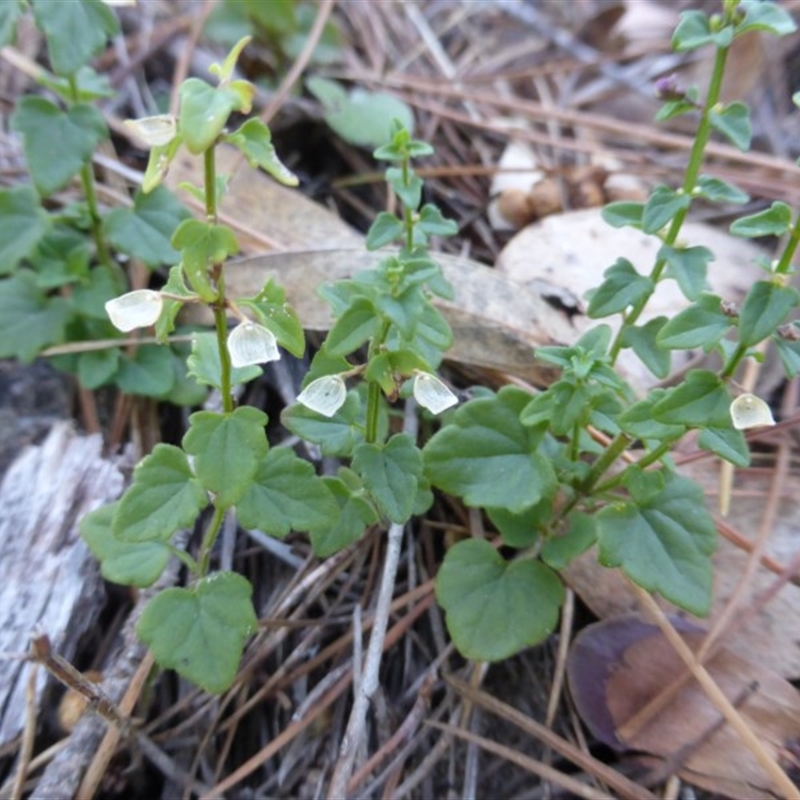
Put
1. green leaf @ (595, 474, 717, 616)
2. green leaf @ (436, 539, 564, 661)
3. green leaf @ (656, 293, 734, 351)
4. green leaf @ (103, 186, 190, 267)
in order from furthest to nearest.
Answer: green leaf @ (103, 186, 190, 267) < green leaf @ (436, 539, 564, 661) < green leaf @ (595, 474, 717, 616) < green leaf @ (656, 293, 734, 351)

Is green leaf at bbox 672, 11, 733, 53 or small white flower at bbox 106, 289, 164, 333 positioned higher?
green leaf at bbox 672, 11, 733, 53

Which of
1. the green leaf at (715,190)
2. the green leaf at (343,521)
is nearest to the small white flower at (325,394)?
the green leaf at (343,521)

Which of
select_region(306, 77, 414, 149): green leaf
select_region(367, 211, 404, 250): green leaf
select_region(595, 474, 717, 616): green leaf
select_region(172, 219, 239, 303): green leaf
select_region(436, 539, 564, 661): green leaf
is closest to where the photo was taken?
select_region(172, 219, 239, 303): green leaf

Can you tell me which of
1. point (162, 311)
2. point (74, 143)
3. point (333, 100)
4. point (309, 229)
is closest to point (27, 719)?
point (162, 311)

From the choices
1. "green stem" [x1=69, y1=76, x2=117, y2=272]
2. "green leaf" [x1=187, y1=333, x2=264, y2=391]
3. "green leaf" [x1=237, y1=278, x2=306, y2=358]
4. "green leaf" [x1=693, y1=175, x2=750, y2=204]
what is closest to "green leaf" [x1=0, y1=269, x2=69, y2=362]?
"green stem" [x1=69, y1=76, x2=117, y2=272]

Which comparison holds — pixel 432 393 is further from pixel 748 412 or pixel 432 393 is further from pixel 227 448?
pixel 748 412

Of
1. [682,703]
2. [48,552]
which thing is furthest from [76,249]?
[682,703]

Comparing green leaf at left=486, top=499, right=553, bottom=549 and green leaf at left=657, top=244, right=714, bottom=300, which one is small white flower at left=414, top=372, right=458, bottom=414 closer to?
green leaf at left=486, top=499, right=553, bottom=549
